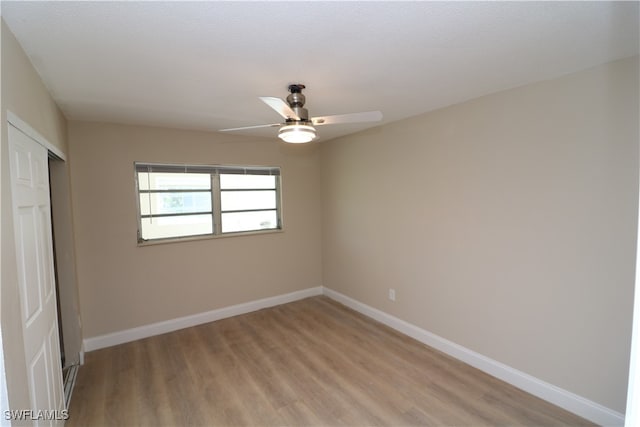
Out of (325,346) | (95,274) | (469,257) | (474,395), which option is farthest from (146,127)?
(474,395)

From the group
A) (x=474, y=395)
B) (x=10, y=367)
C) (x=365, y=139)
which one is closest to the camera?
(x=10, y=367)

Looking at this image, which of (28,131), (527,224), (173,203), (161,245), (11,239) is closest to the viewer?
(11,239)

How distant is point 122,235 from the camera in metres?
3.33

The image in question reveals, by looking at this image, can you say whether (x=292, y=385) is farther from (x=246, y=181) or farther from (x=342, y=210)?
(x=246, y=181)

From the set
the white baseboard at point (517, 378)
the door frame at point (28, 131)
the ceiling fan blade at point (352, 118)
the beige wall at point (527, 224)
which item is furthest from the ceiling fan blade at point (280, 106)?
the white baseboard at point (517, 378)

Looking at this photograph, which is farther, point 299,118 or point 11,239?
point 299,118

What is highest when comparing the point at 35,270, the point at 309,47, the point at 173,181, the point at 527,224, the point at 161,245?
the point at 309,47

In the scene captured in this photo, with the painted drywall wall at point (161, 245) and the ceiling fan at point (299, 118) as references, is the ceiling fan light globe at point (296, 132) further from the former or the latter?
the painted drywall wall at point (161, 245)

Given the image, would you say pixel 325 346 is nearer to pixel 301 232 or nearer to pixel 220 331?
pixel 220 331

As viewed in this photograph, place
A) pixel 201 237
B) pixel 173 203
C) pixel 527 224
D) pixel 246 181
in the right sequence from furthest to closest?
pixel 246 181, pixel 201 237, pixel 173 203, pixel 527 224

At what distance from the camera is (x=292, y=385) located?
2561 millimetres

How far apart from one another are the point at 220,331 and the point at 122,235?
5.13 feet

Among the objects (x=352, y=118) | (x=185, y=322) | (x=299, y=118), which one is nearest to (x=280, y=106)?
(x=299, y=118)

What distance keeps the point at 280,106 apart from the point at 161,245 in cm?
253
